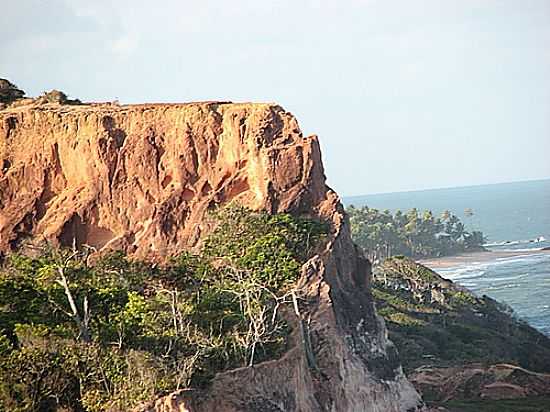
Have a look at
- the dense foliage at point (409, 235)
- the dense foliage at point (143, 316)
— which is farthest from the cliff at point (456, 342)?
the dense foliage at point (409, 235)

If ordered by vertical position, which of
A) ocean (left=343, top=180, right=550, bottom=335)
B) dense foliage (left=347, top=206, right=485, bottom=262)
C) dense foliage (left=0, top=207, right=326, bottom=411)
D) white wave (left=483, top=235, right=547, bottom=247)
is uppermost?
dense foliage (left=0, top=207, right=326, bottom=411)

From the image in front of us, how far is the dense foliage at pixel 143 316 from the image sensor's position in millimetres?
16125

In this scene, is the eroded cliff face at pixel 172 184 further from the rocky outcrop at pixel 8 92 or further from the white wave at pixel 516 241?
the white wave at pixel 516 241

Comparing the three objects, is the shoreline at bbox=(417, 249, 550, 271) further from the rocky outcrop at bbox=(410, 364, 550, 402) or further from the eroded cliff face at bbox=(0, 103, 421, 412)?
the eroded cliff face at bbox=(0, 103, 421, 412)

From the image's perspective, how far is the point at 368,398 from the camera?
23.6 metres

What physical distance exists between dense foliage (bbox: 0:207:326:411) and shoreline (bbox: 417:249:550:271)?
7229cm

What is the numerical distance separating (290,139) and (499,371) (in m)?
16.8

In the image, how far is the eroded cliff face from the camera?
83.9 ft

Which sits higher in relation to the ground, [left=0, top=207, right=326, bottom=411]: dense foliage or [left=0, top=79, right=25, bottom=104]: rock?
[left=0, top=79, right=25, bottom=104]: rock

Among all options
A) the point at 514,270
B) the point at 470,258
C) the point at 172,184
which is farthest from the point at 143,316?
the point at 470,258

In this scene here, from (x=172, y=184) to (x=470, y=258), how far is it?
8055cm

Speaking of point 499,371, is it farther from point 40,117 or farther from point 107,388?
point 107,388

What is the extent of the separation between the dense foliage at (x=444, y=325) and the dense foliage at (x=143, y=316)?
1678 centimetres

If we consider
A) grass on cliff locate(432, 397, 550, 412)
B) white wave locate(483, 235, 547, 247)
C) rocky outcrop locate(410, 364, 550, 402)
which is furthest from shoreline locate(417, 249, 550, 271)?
grass on cliff locate(432, 397, 550, 412)
